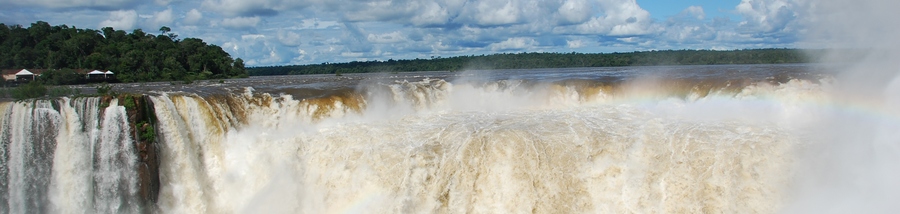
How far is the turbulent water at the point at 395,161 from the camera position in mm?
12703

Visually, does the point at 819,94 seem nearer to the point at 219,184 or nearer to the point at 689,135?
the point at 689,135

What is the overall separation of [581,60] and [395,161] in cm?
7043

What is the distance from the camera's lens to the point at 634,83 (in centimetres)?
2155

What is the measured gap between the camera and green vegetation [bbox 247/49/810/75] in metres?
62.4

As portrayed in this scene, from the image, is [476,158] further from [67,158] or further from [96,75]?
[96,75]

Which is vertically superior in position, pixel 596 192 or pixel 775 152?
pixel 775 152

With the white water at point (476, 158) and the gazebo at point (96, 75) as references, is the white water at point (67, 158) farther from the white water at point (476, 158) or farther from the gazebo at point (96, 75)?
the gazebo at point (96, 75)

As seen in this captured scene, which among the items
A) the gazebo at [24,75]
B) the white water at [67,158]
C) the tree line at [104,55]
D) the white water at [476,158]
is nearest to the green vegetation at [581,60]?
the tree line at [104,55]

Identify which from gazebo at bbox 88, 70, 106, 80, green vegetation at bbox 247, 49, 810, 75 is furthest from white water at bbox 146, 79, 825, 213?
green vegetation at bbox 247, 49, 810, 75

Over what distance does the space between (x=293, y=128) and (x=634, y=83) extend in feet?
37.5

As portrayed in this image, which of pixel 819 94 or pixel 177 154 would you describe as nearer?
pixel 177 154

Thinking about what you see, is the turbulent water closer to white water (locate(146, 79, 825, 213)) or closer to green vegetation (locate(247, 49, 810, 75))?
white water (locate(146, 79, 825, 213))

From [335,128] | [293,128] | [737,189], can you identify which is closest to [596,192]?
[737,189]

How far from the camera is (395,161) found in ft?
44.2
